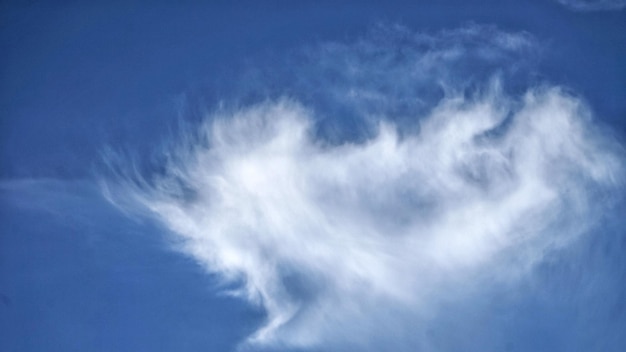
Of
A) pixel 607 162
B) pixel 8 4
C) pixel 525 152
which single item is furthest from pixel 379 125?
pixel 8 4

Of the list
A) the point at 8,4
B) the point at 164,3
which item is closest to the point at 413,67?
the point at 164,3

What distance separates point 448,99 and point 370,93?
1.58 meters

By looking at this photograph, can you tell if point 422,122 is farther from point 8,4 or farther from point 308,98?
point 8,4

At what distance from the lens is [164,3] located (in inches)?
427

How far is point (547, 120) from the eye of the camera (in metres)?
10.6

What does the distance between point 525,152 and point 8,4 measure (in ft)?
35.8

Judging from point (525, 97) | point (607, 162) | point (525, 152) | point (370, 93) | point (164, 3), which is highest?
point (164, 3)

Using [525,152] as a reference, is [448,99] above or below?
above

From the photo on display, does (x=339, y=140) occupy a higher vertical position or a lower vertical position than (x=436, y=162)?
higher

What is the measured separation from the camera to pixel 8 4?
413 inches

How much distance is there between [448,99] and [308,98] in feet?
9.33

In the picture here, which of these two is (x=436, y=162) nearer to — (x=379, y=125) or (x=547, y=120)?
(x=379, y=125)

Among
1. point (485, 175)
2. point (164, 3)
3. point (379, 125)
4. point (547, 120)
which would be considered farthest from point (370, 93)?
point (164, 3)

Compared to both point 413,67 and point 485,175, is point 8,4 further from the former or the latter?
point 485,175
